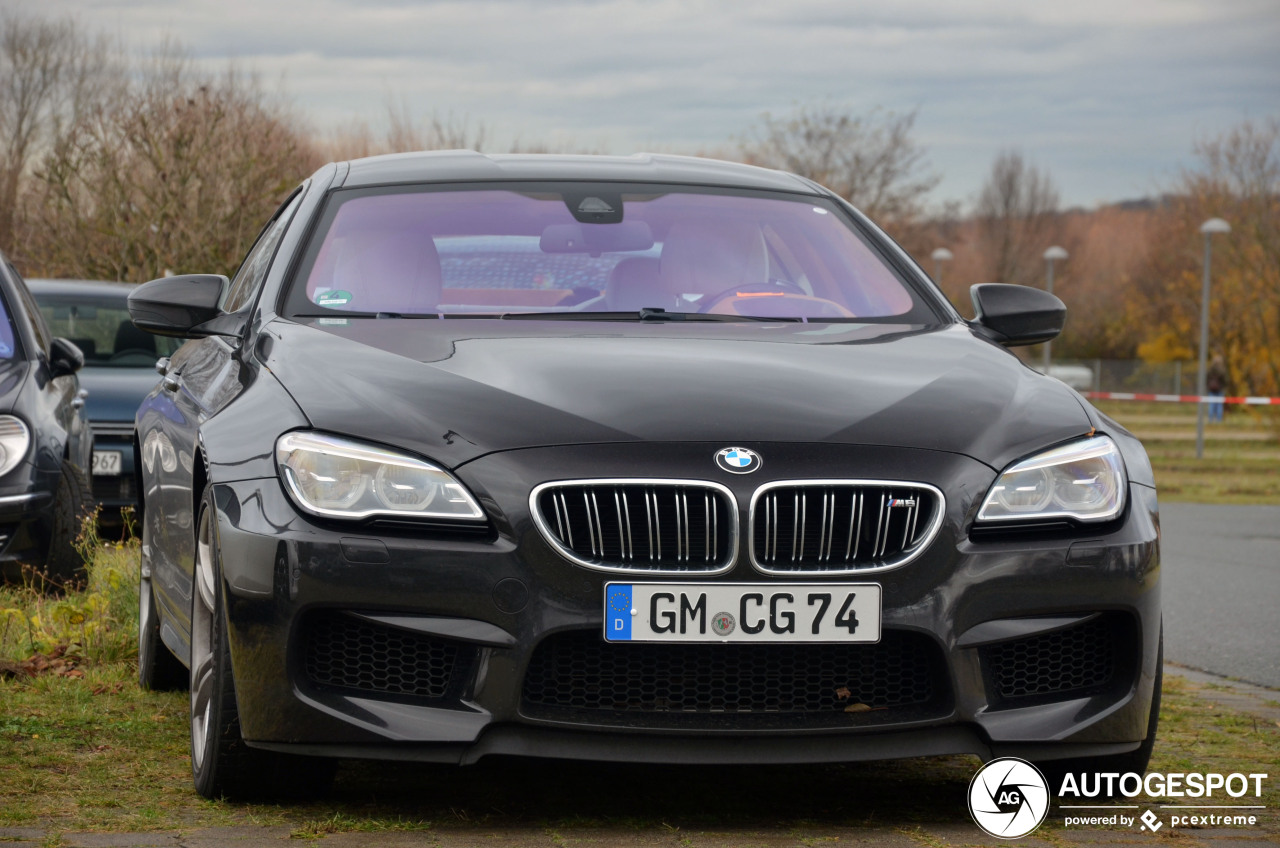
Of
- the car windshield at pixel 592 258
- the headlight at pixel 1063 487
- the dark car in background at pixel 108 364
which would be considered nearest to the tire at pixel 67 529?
the dark car in background at pixel 108 364

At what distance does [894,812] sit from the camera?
3.83 metres

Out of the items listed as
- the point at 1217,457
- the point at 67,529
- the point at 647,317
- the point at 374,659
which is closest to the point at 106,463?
the point at 67,529

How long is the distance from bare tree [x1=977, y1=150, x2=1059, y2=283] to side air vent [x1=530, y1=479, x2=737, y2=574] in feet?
277

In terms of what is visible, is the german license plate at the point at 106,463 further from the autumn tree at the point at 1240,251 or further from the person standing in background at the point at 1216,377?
the person standing in background at the point at 1216,377

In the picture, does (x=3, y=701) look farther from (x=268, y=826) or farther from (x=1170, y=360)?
(x=1170, y=360)

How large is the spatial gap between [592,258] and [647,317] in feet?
1.40

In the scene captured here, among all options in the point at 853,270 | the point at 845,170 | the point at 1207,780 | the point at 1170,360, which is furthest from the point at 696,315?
the point at 1170,360

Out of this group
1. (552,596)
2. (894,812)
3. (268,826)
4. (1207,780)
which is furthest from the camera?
(1207,780)

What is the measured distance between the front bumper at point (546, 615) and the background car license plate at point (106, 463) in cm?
752

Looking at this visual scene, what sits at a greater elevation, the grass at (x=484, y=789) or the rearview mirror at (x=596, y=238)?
the rearview mirror at (x=596, y=238)

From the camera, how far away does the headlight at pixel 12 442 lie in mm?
7547

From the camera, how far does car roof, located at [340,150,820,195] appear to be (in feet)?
16.7

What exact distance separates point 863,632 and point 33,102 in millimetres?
48695

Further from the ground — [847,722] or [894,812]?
[847,722]
